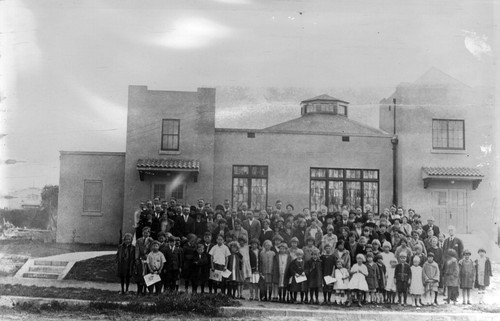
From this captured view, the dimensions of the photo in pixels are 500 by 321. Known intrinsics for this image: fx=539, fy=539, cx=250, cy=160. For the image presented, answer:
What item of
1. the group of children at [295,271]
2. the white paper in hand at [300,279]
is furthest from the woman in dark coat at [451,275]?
the white paper in hand at [300,279]

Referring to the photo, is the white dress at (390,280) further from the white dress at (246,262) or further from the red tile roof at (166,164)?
the red tile roof at (166,164)

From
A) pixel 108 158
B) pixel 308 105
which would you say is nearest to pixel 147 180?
pixel 108 158

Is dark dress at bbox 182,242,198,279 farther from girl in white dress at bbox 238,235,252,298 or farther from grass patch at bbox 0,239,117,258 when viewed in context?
grass patch at bbox 0,239,117,258

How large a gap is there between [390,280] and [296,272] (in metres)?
1.31

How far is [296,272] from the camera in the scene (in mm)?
7344

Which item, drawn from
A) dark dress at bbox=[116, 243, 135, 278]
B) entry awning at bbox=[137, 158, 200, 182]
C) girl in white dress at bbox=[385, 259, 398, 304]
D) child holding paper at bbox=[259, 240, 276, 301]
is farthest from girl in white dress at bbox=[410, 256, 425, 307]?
dark dress at bbox=[116, 243, 135, 278]

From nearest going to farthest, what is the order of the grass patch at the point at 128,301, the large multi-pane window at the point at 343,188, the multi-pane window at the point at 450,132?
the grass patch at the point at 128,301 → the multi-pane window at the point at 450,132 → the large multi-pane window at the point at 343,188

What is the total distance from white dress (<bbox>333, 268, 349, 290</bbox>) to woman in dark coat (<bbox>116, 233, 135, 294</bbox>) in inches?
110

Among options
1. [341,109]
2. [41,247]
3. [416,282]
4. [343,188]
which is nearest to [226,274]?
[343,188]

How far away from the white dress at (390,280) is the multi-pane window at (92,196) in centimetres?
437

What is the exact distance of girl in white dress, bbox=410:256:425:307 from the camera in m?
7.36

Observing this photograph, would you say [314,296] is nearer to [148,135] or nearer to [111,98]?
[148,135]

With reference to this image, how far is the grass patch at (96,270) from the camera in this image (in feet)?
25.2

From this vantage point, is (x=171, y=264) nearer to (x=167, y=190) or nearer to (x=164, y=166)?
(x=167, y=190)
